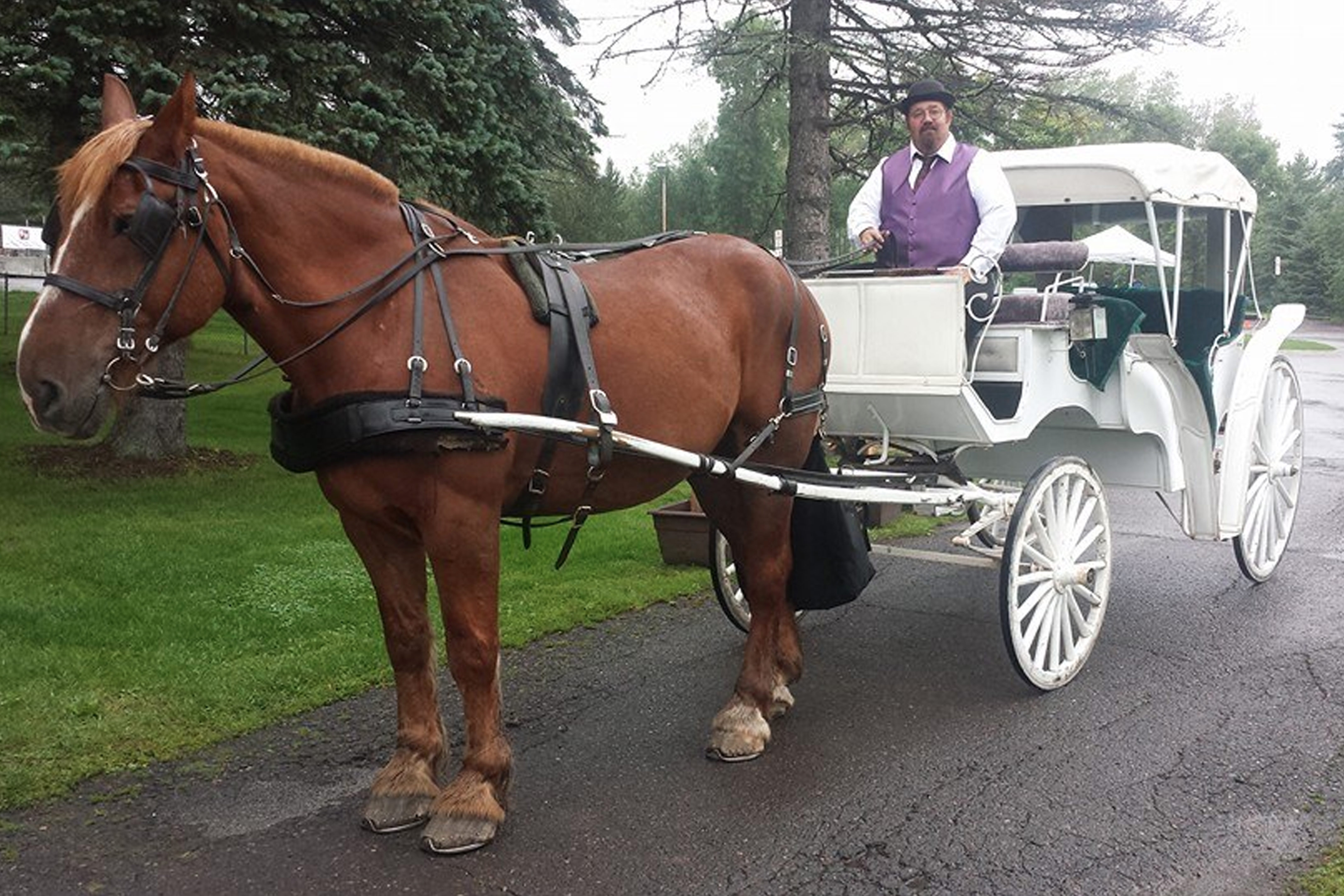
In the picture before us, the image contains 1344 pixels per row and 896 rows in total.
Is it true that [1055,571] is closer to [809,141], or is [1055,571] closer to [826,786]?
[826,786]

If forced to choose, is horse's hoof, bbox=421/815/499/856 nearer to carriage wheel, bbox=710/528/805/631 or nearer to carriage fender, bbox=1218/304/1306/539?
carriage wheel, bbox=710/528/805/631

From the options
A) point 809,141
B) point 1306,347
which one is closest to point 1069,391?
point 809,141

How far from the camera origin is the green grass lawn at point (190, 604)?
4.42 meters

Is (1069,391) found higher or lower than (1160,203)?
lower

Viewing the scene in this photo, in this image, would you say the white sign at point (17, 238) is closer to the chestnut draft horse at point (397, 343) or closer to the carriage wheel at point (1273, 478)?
the chestnut draft horse at point (397, 343)

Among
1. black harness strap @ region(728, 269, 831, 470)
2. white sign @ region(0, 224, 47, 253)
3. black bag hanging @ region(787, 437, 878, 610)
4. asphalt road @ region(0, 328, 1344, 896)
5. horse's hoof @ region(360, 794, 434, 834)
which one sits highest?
white sign @ region(0, 224, 47, 253)

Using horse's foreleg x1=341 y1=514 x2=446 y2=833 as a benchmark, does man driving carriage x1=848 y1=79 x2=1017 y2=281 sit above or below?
above

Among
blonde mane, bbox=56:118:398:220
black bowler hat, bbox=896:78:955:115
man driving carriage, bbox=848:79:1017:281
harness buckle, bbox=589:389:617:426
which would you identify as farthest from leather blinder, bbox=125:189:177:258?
black bowler hat, bbox=896:78:955:115

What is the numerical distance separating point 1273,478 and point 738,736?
4.59 m

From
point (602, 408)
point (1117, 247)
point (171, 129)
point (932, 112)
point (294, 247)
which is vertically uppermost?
point (932, 112)

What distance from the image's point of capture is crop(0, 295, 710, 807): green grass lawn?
14.5 ft

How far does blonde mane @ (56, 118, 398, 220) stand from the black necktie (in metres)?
2.90

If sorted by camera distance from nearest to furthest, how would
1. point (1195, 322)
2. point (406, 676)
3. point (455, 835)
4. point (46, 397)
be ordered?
1. point (46, 397)
2. point (455, 835)
3. point (406, 676)
4. point (1195, 322)

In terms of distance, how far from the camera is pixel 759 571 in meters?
4.67
